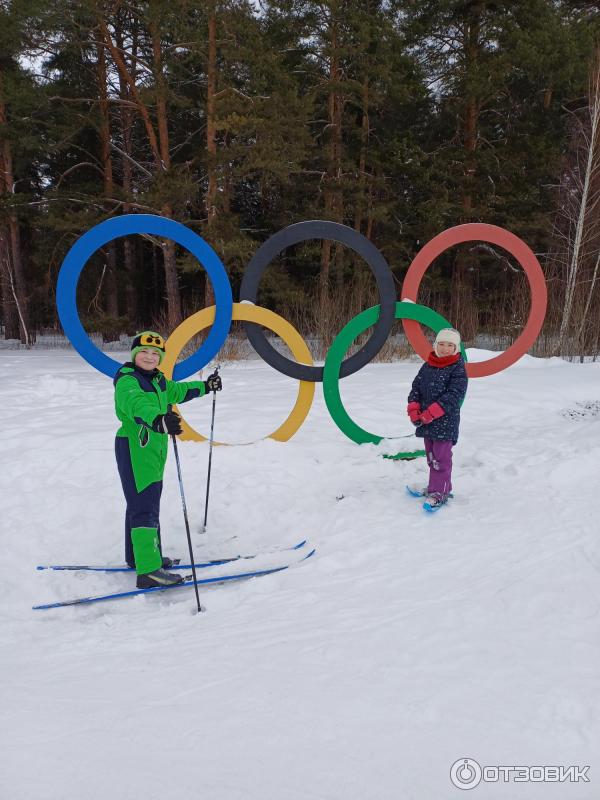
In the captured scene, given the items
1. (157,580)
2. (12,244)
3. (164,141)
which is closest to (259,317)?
(157,580)

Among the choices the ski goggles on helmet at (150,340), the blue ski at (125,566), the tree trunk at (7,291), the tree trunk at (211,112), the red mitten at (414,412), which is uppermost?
the tree trunk at (211,112)

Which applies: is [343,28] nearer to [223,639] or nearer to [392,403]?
[392,403]

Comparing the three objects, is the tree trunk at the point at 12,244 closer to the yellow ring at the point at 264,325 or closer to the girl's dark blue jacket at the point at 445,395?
the yellow ring at the point at 264,325

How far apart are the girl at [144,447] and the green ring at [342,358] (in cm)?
265

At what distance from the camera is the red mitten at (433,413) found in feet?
16.0

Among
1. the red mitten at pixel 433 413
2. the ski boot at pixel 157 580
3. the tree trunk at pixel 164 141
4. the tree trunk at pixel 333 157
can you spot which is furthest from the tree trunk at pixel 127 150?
the ski boot at pixel 157 580

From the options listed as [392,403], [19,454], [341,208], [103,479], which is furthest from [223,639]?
[341,208]

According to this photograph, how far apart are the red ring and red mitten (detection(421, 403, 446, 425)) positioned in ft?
7.36

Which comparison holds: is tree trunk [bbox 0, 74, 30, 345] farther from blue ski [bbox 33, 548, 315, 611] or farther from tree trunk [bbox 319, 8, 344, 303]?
blue ski [bbox 33, 548, 315, 611]

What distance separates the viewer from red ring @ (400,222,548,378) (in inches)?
281

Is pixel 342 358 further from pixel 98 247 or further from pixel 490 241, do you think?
pixel 98 247

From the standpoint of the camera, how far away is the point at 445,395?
4934 mm

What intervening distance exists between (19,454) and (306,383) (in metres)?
3.27

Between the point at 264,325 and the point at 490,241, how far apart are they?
3.16 metres
